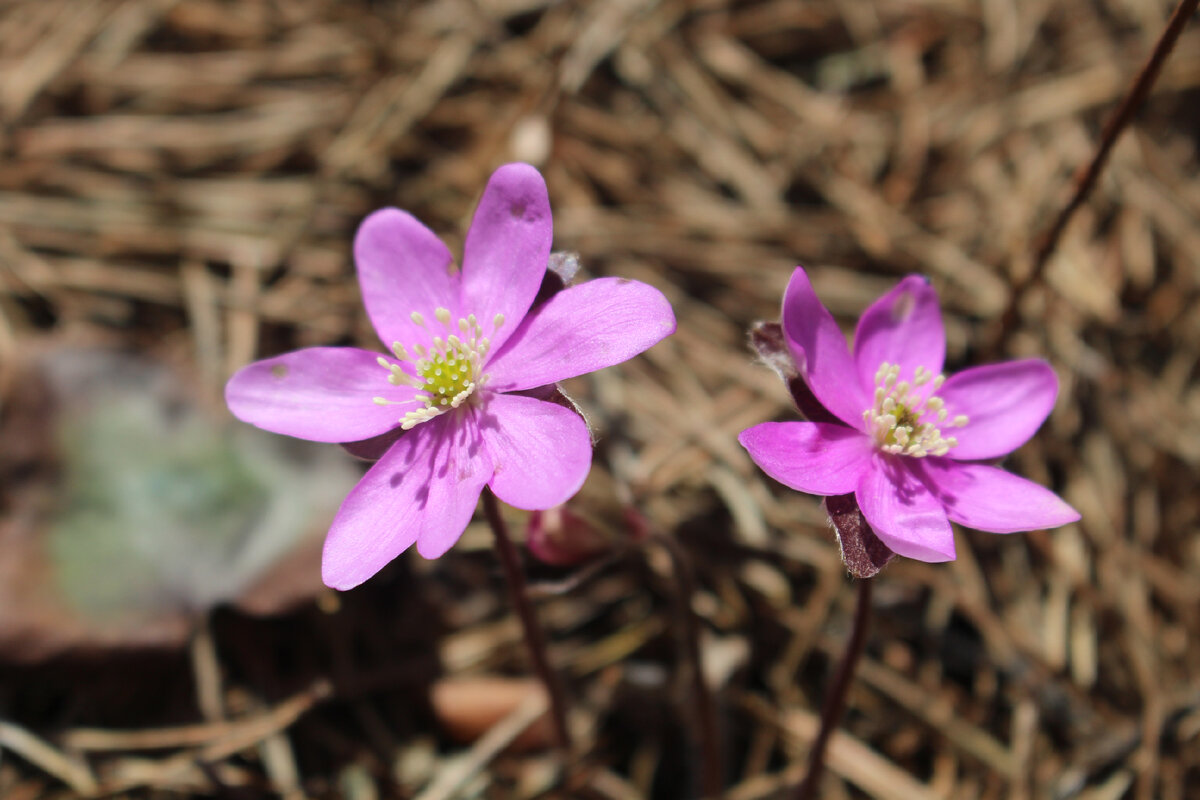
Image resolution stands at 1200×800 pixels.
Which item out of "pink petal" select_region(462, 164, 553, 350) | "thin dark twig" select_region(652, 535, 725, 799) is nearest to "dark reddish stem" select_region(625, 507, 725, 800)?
"thin dark twig" select_region(652, 535, 725, 799)

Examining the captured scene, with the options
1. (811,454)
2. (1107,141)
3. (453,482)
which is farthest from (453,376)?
(1107,141)

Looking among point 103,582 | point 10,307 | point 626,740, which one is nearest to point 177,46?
point 10,307

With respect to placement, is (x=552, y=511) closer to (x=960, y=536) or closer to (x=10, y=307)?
(x=960, y=536)

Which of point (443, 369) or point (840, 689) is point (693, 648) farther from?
point (443, 369)

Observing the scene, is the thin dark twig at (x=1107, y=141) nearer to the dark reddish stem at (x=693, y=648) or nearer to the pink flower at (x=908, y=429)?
the pink flower at (x=908, y=429)

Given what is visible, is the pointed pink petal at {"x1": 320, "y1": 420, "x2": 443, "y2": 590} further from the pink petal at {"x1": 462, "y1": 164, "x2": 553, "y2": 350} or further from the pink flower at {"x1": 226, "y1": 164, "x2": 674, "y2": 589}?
the pink petal at {"x1": 462, "y1": 164, "x2": 553, "y2": 350}

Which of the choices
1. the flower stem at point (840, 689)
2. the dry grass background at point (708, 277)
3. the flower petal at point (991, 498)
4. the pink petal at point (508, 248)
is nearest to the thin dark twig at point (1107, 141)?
the dry grass background at point (708, 277)
